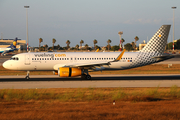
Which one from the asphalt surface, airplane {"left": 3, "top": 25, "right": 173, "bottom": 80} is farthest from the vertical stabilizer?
the asphalt surface

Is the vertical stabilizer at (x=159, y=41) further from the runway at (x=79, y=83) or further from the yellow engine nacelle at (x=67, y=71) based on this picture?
the yellow engine nacelle at (x=67, y=71)

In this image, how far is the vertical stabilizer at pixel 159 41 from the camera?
33.0 meters

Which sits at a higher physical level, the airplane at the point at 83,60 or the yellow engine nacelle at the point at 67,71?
the airplane at the point at 83,60

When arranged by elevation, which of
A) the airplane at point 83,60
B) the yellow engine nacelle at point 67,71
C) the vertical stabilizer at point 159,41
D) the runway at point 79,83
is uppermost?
the vertical stabilizer at point 159,41

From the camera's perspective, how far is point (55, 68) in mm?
31000

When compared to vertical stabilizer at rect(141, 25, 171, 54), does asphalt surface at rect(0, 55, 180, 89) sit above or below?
below

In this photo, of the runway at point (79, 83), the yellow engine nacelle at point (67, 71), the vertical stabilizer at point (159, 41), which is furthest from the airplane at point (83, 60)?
the runway at point (79, 83)

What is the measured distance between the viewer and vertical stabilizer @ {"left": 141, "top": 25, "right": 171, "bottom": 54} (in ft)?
108

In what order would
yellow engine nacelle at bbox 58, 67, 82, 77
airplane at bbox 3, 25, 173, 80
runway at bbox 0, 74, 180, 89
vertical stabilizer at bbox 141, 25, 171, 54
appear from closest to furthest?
1. runway at bbox 0, 74, 180, 89
2. yellow engine nacelle at bbox 58, 67, 82, 77
3. airplane at bbox 3, 25, 173, 80
4. vertical stabilizer at bbox 141, 25, 171, 54

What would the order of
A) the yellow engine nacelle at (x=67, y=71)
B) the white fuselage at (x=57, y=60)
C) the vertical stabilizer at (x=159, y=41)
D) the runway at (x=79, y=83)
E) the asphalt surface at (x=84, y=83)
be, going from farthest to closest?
the vertical stabilizer at (x=159, y=41)
the white fuselage at (x=57, y=60)
the yellow engine nacelle at (x=67, y=71)
the asphalt surface at (x=84, y=83)
the runway at (x=79, y=83)

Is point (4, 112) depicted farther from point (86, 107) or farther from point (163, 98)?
point (163, 98)

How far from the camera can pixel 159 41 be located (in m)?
33.2

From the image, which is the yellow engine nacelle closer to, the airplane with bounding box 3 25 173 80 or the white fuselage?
the airplane with bounding box 3 25 173 80

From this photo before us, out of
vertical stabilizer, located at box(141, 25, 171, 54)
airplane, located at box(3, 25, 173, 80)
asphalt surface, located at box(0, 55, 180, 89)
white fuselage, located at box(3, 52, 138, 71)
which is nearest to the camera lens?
asphalt surface, located at box(0, 55, 180, 89)
